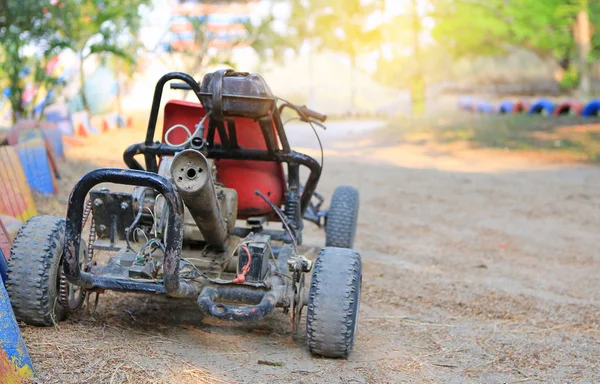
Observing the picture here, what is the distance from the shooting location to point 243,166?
15.9 ft

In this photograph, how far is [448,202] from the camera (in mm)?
10039

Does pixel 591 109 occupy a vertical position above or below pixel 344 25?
below

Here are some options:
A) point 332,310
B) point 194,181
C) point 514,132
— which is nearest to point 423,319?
point 332,310

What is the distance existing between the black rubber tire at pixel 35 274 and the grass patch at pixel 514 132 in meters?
12.9

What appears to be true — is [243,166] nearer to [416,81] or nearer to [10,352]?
[10,352]

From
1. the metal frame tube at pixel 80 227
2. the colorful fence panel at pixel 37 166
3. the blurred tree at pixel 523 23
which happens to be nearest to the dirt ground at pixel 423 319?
the colorful fence panel at pixel 37 166

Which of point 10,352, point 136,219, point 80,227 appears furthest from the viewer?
point 136,219

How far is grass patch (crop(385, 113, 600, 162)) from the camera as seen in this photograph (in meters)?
16.4

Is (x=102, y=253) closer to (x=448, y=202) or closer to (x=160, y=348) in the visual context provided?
(x=160, y=348)

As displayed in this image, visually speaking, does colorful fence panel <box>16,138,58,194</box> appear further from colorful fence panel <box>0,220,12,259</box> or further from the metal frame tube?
the metal frame tube

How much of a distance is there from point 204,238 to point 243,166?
794 millimetres

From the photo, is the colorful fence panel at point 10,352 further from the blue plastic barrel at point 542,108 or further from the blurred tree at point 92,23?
the blue plastic barrel at point 542,108

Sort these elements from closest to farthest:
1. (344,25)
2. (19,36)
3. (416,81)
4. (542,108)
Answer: (19,36) → (542,108) → (416,81) → (344,25)

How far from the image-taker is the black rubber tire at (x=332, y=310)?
148 inches
